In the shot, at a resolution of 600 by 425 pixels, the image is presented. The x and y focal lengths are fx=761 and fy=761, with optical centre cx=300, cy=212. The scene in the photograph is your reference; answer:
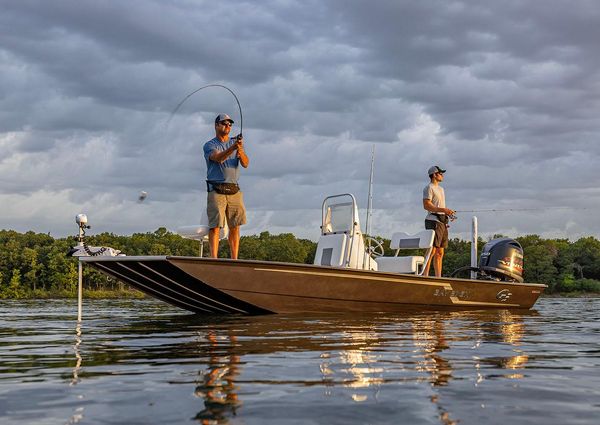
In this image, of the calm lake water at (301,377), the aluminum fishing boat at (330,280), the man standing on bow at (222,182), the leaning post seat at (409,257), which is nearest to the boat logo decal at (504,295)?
the aluminum fishing boat at (330,280)

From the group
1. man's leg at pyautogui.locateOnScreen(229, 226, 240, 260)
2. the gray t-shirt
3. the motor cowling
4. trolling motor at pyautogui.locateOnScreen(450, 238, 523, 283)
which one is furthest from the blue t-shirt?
the motor cowling

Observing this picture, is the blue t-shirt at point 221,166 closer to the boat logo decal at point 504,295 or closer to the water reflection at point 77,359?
the water reflection at point 77,359

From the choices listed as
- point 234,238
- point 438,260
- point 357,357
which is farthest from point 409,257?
point 357,357

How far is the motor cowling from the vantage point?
13438 millimetres

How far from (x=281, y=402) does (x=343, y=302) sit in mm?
7316

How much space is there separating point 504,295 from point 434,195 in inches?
97.5

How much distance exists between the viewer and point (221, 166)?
9.93m

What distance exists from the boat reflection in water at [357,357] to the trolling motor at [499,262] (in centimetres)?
389

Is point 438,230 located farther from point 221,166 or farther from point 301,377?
point 301,377

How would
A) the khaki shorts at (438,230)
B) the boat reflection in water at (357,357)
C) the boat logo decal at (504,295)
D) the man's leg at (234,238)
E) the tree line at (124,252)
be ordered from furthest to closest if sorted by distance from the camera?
the tree line at (124,252) < the boat logo decal at (504,295) < the khaki shorts at (438,230) < the man's leg at (234,238) < the boat reflection in water at (357,357)

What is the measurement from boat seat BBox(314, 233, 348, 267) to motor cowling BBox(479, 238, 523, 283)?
9.86 ft

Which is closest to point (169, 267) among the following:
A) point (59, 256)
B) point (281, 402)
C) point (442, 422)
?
point (281, 402)

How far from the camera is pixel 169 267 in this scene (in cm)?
961

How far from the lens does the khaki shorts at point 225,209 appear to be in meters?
9.91
